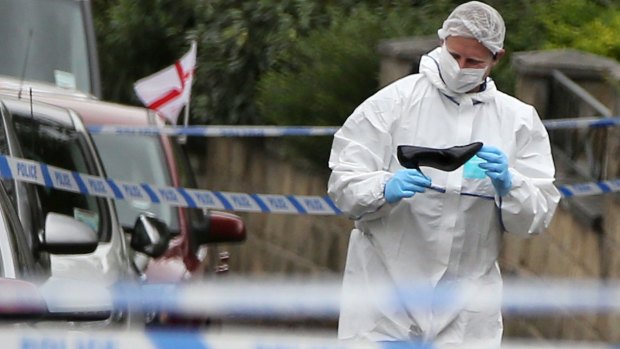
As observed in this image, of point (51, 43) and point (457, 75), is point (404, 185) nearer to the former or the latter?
point (457, 75)

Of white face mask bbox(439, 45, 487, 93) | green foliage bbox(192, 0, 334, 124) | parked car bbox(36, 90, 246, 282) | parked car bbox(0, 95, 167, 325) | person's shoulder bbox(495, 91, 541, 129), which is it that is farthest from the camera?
green foliage bbox(192, 0, 334, 124)

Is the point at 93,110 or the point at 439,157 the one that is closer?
the point at 439,157

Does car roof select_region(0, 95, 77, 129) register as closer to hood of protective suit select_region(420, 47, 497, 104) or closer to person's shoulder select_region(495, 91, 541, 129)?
hood of protective suit select_region(420, 47, 497, 104)

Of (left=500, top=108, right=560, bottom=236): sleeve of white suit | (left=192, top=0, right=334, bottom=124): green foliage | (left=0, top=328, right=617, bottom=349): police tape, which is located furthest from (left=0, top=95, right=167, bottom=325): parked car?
(left=192, top=0, right=334, bottom=124): green foliage

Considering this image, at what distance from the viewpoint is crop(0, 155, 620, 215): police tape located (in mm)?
8430

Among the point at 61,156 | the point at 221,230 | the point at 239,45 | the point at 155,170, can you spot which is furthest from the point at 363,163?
the point at 239,45

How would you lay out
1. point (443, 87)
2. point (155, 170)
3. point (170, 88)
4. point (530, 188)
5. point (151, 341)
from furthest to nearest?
point (170, 88)
point (155, 170)
point (443, 87)
point (530, 188)
point (151, 341)

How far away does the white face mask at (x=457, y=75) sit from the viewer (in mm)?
6332

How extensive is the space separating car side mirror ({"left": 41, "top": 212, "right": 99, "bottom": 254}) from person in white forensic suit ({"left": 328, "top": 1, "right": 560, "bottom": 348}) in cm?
133

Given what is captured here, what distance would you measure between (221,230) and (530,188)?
3733mm

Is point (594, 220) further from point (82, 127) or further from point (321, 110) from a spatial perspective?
point (321, 110)

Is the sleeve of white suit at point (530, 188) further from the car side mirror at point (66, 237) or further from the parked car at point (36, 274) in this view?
the car side mirror at point (66, 237)

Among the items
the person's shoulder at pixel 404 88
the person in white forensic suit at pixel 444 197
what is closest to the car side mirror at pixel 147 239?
the person in white forensic suit at pixel 444 197

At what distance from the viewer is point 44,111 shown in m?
8.84
